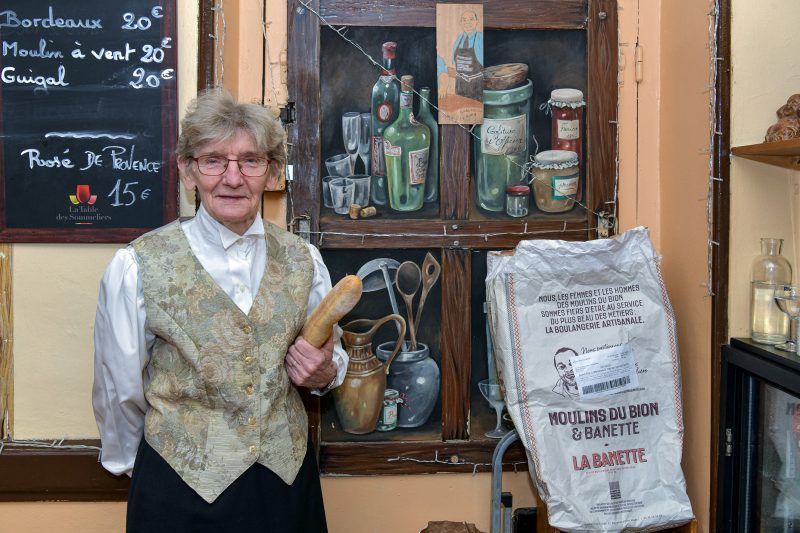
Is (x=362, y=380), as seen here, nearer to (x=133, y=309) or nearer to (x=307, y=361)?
(x=307, y=361)

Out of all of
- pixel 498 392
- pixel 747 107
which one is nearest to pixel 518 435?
pixel 498 392

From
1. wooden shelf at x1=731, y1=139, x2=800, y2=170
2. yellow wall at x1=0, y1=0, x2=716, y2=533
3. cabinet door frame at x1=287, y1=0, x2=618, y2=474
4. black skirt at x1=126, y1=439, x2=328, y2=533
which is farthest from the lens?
cabinet door frame at x1=287, y1=0, x2=618, y2=474

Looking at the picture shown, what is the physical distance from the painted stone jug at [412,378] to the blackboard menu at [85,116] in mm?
788

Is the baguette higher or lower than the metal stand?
higher

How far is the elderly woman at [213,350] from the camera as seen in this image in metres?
1.48

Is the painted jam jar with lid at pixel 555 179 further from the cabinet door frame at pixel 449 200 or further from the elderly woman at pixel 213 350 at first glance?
the elderly woman at pixel 213 350

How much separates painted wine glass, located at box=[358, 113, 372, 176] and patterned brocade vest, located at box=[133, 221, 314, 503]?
624 millimetres

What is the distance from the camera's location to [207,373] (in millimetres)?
1487

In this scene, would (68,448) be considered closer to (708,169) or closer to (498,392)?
(498,392)

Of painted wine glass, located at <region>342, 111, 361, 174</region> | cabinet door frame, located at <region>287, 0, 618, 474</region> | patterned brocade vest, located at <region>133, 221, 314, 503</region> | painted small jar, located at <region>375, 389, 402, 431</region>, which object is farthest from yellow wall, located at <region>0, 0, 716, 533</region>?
patterned brocade vest, located at <region>133, 221, 314, 503</region>

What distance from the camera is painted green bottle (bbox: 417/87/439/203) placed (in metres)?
2.04

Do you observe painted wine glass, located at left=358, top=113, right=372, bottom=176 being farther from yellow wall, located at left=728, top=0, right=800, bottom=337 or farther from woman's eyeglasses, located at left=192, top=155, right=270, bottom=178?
yellow wall, located at left=728, top=0, right=800, bottom=337

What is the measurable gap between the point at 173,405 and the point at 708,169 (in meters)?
1.38

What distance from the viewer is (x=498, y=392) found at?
208cm
